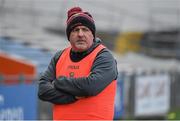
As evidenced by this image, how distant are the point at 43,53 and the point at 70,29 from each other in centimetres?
920

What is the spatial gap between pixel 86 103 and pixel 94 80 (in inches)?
6.4

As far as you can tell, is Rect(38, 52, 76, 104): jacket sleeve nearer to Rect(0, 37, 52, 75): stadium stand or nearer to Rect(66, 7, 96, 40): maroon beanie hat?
Rect(66, 7, 96, 40): maroon beanie hat

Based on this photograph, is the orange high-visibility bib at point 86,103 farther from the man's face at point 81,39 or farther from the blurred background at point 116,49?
the blurred background at point 116,49

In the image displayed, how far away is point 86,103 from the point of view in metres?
4.08

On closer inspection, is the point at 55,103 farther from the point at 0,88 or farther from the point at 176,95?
the point at 176,95

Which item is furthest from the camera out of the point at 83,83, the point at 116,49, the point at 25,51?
the point at 116,49

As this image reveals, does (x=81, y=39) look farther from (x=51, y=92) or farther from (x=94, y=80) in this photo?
(x=51, y=92)

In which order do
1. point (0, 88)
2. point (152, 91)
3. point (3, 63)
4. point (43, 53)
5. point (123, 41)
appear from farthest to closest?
point (123, 41)
point (43, 53)
point (152, 91)
point (3, 63)
point (0, 88)

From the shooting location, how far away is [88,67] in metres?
4.14

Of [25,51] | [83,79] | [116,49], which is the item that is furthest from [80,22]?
[116,49]

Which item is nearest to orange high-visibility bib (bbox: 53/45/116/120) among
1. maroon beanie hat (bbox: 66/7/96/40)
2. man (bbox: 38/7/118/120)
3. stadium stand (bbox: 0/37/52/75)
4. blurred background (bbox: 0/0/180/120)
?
man (bbox: 38/7/118/120)

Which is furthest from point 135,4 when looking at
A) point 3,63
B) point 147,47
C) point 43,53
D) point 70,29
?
point 70,29

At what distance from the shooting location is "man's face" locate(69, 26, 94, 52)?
4090mm

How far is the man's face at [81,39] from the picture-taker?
161 inches
